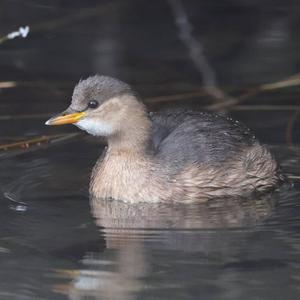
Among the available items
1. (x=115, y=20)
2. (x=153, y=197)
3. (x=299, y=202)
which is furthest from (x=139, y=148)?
(x=115, y=20)

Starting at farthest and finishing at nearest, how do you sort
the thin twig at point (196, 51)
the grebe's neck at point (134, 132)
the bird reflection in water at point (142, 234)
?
the thin twig at point (196, 51) → the grebe's neck at point (134, 132) → the bird reflection in water at point (142, 234)

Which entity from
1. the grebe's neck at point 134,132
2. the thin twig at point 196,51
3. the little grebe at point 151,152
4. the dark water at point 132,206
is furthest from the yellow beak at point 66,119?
the thin twig at point 196,51

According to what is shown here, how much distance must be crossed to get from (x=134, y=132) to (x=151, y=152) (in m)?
0.18

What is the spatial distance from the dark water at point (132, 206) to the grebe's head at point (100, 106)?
51 cm

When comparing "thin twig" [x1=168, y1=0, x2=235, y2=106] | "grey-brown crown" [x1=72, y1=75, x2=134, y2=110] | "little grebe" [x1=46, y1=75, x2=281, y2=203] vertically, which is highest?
"thin twig" [x1=168, y1=0, x2=235, y2=106]

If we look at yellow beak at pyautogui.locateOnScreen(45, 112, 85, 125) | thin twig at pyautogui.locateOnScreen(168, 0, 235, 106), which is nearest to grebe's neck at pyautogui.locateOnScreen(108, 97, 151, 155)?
yellow beak at pyautogui.locateOnScreen(45, 112, 85, 125)

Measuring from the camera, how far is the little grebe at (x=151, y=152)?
827 cm

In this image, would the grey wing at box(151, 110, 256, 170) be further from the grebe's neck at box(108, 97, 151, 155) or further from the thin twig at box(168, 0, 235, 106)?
the thin twig at box(168, 0, 235, 106)

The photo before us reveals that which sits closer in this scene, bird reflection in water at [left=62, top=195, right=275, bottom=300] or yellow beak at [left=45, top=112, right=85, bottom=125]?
bird reflection in water at [left=62, top=195, right=275, bottom=300]

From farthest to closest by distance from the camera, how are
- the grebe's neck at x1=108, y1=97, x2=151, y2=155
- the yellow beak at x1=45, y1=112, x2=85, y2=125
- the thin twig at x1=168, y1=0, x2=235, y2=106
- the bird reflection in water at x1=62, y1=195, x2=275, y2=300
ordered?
the thin twig at x1=168, y1=0, x2=235, y2=106 < the grebe's neck at x1=108, y1=97, x2=151, y2=155 < the yellow beak at x1=45, y1=112, x2=85, y2=125 < the bird reflection in water at x1=62, y1=195, x2=275, y2=300

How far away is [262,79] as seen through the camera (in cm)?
1085

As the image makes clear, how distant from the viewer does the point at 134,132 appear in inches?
331

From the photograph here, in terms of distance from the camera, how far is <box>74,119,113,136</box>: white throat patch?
8.28 m

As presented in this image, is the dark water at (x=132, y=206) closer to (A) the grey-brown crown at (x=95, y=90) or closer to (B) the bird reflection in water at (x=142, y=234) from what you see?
(B) the bird reflection in water at (x=142, y=234)
